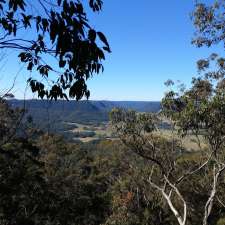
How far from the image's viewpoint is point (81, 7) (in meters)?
3.54

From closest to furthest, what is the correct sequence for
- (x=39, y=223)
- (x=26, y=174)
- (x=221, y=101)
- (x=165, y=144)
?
(x=221, y=101), (x=165, y=144), (x=26, y=174), (x=39, y=223)

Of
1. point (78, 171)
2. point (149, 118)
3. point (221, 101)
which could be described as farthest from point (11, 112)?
point (78, 171)

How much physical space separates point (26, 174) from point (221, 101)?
16.7m

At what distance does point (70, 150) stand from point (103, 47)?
51.3 metres

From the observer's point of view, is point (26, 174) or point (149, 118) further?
point (26, 174)

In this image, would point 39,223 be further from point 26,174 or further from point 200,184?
point 200,184

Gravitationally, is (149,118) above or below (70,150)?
above

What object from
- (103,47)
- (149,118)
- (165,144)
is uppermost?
(103,47)

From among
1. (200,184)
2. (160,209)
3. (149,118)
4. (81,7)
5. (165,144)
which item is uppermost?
(81,7)

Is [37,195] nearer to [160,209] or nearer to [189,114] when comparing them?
[160,209]

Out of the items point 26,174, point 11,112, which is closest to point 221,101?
point 11,112

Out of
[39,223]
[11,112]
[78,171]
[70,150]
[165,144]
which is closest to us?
[11,112]

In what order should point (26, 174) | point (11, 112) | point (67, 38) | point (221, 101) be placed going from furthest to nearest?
point (26, 174)
point (11, 112)
point (221, 101)
point (67, 38)

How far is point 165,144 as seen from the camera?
20031 millimetres
